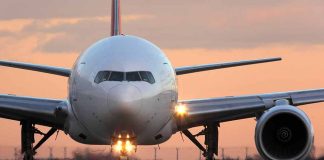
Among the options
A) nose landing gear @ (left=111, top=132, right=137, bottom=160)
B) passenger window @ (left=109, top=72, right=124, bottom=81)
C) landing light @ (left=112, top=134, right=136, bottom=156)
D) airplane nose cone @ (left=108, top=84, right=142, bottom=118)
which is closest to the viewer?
airplane nose cone @ (left=108, top=84, right=142, bottom=118)

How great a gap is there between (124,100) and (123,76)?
115 cm

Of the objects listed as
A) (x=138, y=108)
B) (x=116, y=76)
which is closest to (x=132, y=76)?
(x=116, y=76)

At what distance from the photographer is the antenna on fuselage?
46.0 meters

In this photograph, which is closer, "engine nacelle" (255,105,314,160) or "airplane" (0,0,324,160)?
"airplane" (0,0,324,160)

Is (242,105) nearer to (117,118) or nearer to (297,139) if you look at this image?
(297,139)

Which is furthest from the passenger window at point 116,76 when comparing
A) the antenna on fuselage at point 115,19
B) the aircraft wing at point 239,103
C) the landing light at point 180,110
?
the antenna on fuselage at point 115,19

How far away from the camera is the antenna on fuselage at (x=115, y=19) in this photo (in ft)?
151

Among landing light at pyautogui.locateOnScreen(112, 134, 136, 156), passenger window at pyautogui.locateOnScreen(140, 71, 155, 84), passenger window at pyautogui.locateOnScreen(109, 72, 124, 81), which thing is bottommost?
landing light at pyautogui.locateOnScreen(112, 134, 136, 156)

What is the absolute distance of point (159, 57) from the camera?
36562 mm

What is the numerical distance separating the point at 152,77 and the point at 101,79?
135cm

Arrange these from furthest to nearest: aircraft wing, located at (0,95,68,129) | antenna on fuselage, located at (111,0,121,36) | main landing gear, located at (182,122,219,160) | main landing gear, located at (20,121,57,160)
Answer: antenna on fuselage, located at (111,0,121,36), main landing gear, located at (182,122,219,160), main landing gear, located at (20,121,57,160), aircraft wing, located at (0,95,68,129)

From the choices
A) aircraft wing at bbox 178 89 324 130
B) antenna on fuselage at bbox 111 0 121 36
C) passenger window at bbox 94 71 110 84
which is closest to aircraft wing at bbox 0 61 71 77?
aircraft wing at bbox 178 89 324 130

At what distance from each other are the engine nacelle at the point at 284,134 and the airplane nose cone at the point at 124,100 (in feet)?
17.1

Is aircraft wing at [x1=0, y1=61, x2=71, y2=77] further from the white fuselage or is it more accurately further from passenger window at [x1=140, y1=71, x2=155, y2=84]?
passenger window at [x1=140, y1=71, x2=155, y2=84]
